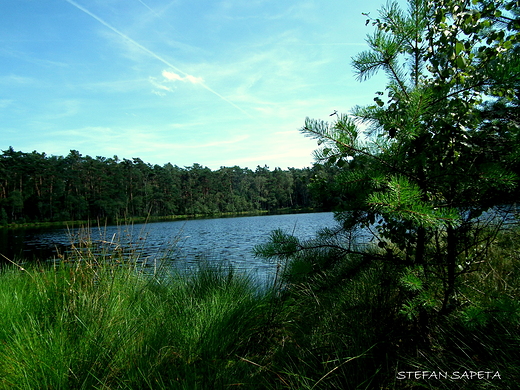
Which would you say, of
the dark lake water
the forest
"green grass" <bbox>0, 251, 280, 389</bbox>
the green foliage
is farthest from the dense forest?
the green foliage

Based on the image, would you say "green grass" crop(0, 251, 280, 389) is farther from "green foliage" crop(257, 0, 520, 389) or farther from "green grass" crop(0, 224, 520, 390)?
"green foliage" crop(257, 0, 520, 389)

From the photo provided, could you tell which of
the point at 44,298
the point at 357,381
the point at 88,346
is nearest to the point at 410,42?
the point at 357,381

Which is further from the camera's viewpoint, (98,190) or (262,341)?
(98,190)

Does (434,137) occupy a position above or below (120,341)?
above

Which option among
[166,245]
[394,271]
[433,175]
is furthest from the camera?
[166,245]

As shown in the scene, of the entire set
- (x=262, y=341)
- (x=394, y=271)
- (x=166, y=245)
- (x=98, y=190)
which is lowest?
(x=262, y=341)

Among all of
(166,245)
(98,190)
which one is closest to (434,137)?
(166,245)

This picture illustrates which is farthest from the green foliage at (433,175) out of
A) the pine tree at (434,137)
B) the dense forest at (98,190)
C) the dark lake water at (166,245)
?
the dense forest at (98,190)

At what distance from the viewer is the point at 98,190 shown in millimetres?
50656

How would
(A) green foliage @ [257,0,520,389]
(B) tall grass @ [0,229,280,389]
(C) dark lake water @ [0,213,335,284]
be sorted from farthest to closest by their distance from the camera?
1. (C) dark lake water @ [0,213,335,284]
2. (B) tall grass @ [0,229,280,389]
3. (A) green foliage @ [257,0,520,389]

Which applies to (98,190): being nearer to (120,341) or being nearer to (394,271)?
(120,341)

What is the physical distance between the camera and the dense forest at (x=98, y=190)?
4756 cm

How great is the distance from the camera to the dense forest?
47.6 metres

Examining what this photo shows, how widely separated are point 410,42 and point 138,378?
2643 mm
